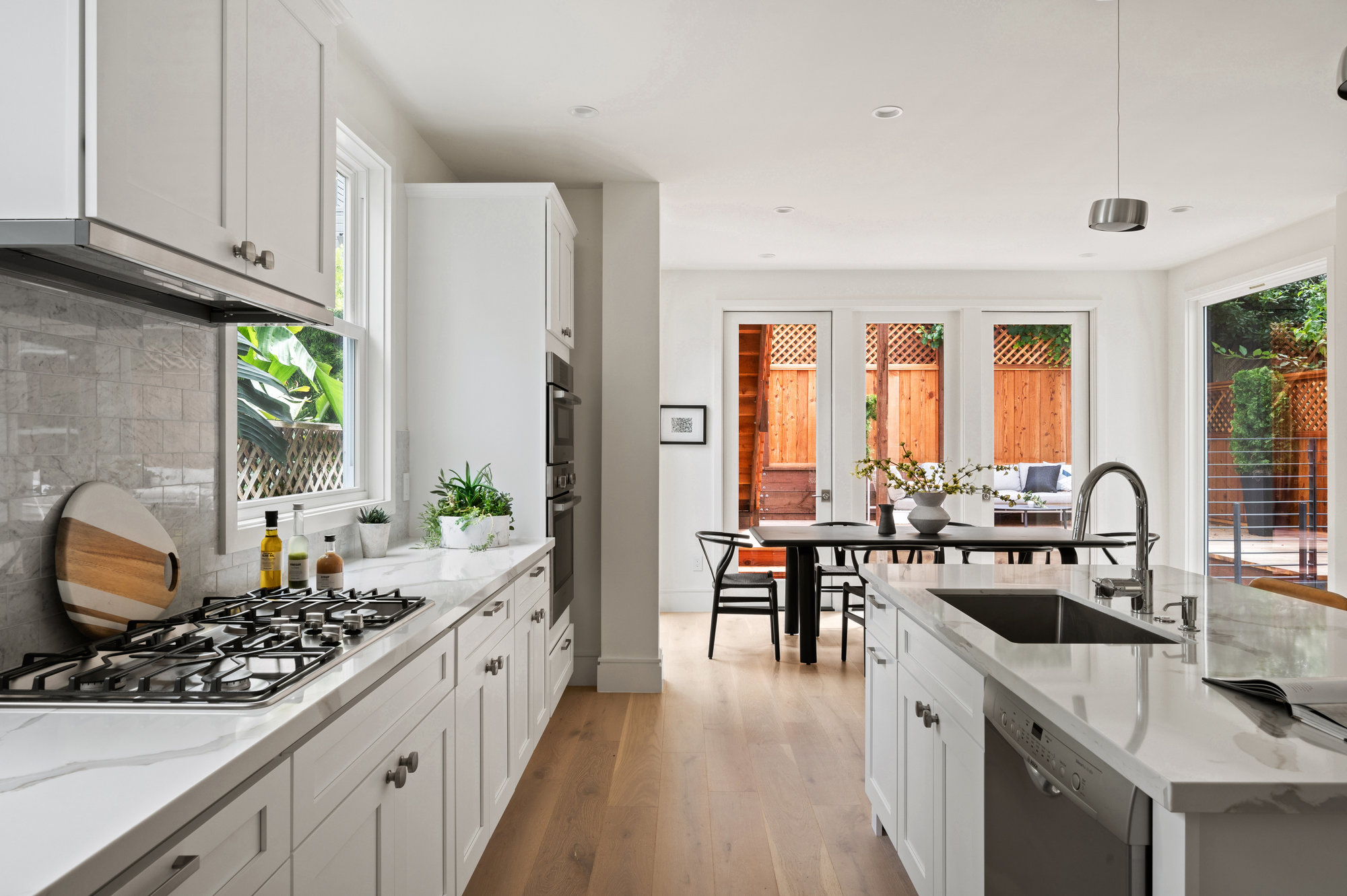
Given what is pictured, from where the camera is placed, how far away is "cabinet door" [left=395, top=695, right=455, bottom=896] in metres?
1.63

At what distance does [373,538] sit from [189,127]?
1637 millimetres

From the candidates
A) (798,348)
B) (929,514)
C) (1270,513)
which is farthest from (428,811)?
(1270,513)

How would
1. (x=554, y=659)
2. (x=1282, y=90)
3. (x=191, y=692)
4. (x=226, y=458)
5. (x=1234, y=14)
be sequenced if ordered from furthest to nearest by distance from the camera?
1. (x=554, y=659)
2. (x=1282, y=90)
3. (x=1234, y=14)
4. (x=226, y=458)
5. (x=191, y=692)

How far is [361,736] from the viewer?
140cm

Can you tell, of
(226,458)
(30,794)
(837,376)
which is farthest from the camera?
(837,376)

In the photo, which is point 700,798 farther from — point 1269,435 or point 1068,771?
point 1269,435

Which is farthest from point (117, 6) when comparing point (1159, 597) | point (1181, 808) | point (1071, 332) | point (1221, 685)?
point (1071, 332)

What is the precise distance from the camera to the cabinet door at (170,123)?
3.92 feet

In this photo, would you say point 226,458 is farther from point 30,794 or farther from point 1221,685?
point 1221,685

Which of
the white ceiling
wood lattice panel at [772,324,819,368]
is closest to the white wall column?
the white ceiling

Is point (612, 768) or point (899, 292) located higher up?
point (899, 292)

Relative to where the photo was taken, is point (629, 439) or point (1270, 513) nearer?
point (629, 439)

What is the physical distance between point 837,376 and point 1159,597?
14.6ft

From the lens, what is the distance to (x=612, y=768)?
319 centimetres
